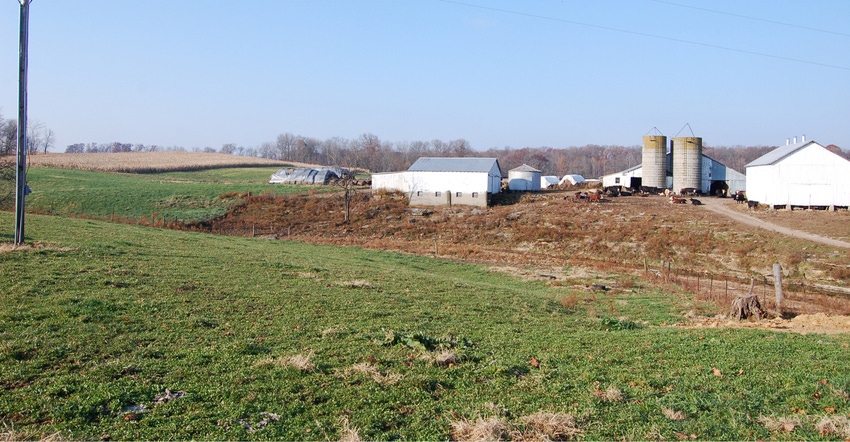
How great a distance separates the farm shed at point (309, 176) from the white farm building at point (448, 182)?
12562 mm

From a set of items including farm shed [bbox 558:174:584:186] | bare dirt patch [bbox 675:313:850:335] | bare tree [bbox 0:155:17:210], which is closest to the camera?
bare dirt patch [bbox 675:313:850:335]

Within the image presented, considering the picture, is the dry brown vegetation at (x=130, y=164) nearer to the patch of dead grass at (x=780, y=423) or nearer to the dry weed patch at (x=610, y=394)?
the dry weed patch at (x=610, y=394)

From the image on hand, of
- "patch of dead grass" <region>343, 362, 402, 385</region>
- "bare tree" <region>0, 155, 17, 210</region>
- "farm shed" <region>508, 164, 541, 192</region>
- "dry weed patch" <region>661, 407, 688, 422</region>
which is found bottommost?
"dry weed patch" <region>661, 407, 688, 422</region>

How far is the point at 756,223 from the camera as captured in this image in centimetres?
4038

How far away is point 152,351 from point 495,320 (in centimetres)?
750

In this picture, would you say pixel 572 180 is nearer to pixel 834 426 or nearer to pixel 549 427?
pixel 834 426

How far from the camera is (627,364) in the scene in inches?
368

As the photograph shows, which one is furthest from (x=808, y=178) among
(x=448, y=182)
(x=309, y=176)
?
(x=309, y=176)

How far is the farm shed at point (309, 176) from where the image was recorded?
7106cm

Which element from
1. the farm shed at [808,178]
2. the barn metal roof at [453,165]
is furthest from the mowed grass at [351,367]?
the barn metal roof at [453,165]

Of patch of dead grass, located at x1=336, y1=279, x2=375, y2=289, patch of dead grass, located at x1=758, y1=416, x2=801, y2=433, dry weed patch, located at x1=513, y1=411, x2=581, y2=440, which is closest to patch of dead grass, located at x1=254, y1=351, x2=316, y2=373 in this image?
dry weed patch, located at x1=513, y1=411, x2=581, y2=440

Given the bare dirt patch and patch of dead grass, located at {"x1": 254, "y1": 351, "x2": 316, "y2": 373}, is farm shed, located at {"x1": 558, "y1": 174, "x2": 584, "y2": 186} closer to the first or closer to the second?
the bare dirt patch

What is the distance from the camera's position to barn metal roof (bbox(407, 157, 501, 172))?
58.0 meters

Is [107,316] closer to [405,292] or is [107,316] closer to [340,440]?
[340,440]
